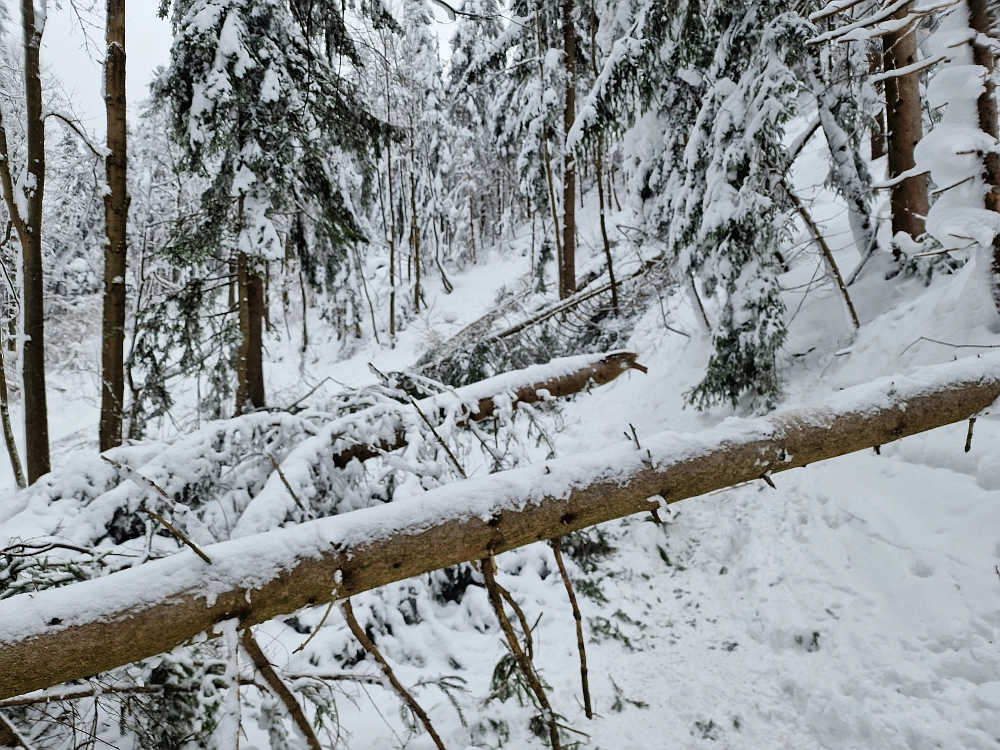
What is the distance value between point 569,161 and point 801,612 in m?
9.87

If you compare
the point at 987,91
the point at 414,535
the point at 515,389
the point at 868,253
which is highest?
the point at 987,91

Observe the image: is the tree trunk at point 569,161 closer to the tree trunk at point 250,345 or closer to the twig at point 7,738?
the tree trunk at point 250,345

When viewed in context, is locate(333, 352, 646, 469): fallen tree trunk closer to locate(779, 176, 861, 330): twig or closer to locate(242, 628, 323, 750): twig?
locate(242, 628, 323, 750): twig

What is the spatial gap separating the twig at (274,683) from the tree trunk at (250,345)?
5.33 m

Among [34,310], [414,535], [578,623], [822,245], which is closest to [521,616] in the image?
[578,623]

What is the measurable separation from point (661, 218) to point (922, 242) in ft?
10.7

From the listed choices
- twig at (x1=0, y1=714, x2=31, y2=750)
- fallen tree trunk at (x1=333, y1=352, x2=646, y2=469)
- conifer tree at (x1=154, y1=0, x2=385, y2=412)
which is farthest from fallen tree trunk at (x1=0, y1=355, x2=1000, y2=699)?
conifer tree at (x1=154, y1=0, x2=385, y2=412)

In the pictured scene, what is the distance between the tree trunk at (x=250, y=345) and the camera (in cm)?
663

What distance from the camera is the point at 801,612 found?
360 centimetres

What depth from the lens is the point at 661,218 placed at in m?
7.89

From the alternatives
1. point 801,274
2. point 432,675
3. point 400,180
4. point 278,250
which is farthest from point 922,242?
point 400,180

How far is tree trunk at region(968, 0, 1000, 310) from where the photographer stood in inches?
145

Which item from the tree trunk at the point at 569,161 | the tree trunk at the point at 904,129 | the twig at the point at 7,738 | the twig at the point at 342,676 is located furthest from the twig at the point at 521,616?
the tree trunk at the point at 569,161

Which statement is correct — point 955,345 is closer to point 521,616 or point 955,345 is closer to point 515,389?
point 515,389
